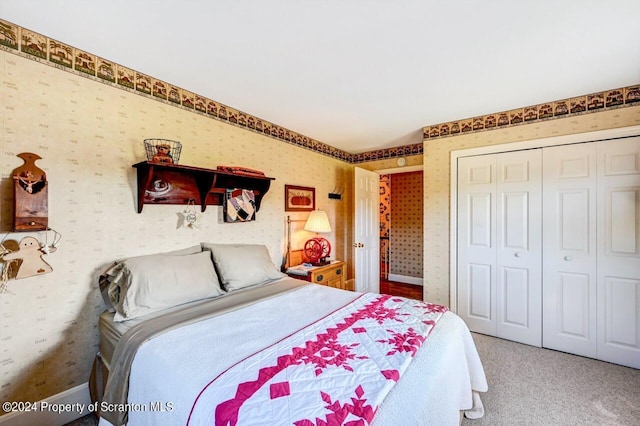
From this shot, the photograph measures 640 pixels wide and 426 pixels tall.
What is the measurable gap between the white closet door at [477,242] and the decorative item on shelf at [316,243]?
1582 mm

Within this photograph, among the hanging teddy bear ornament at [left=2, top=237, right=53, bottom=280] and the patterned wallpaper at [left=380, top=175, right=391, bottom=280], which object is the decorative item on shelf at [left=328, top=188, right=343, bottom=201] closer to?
the patterned wallpaper at [left=380, top=175, right=391, bottom=280]

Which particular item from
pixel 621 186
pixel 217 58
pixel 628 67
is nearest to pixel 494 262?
pixel 621 186

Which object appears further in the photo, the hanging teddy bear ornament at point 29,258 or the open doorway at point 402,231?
the open doorway at point 402,231

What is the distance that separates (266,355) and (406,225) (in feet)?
15.1

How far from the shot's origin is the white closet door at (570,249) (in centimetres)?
251

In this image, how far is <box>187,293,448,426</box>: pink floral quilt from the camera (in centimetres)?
90

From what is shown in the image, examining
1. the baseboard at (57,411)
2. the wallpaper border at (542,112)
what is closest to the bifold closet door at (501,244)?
the wallpaper border at (542,112)

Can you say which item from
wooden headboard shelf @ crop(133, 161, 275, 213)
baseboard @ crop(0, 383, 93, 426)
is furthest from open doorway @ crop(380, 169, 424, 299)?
baseboard @ crop(0, 383, 93, 426)

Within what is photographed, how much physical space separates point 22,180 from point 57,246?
43 centimetres

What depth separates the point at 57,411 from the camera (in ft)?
5.66

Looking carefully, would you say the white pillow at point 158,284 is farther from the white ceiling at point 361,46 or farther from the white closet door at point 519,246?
the white closet door at point 519,246

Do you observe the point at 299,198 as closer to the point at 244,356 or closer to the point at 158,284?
the point at 158,284

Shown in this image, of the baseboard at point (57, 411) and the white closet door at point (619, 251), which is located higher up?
the white closet door at point (619, 251)

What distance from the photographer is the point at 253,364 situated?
1145 millimetres
